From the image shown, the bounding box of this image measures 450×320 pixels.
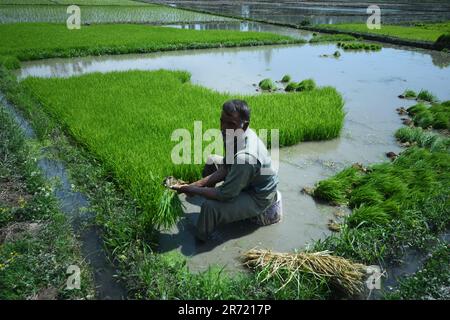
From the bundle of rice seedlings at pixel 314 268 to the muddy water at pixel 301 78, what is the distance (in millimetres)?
303

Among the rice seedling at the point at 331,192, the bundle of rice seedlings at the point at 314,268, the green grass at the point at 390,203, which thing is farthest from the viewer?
the rice seedling at the point at 331,192

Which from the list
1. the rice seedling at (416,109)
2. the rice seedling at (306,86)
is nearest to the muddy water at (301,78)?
the rice seedling at (416,109)

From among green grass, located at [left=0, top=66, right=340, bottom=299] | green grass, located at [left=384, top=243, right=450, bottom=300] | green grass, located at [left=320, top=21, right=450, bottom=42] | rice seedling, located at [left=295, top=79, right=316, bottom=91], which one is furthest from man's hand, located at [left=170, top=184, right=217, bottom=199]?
green grass, located at [left=320, top=21, right=450, bottom=42]

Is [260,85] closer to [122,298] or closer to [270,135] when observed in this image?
[270,135]

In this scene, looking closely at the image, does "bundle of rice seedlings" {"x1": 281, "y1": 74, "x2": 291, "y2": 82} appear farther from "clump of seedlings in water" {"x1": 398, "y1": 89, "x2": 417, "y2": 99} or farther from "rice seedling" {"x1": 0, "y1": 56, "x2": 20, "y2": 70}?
"rice seedling" {"x1": 0, "y1": 56, "x2": 20, "y2": 70}

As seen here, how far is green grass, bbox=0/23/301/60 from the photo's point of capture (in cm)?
1082

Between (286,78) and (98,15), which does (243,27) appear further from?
(286,78)

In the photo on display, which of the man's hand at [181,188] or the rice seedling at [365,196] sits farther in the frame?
the rice seedling at [365,196]

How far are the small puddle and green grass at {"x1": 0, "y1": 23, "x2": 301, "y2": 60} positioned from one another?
7.52m

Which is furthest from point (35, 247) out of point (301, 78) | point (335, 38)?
point (335, 38)

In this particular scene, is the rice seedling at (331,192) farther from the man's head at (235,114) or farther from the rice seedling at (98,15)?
the rice seedling at (98,15)

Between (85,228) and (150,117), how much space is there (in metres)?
2.45

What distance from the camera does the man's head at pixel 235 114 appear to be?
8.80 ft
